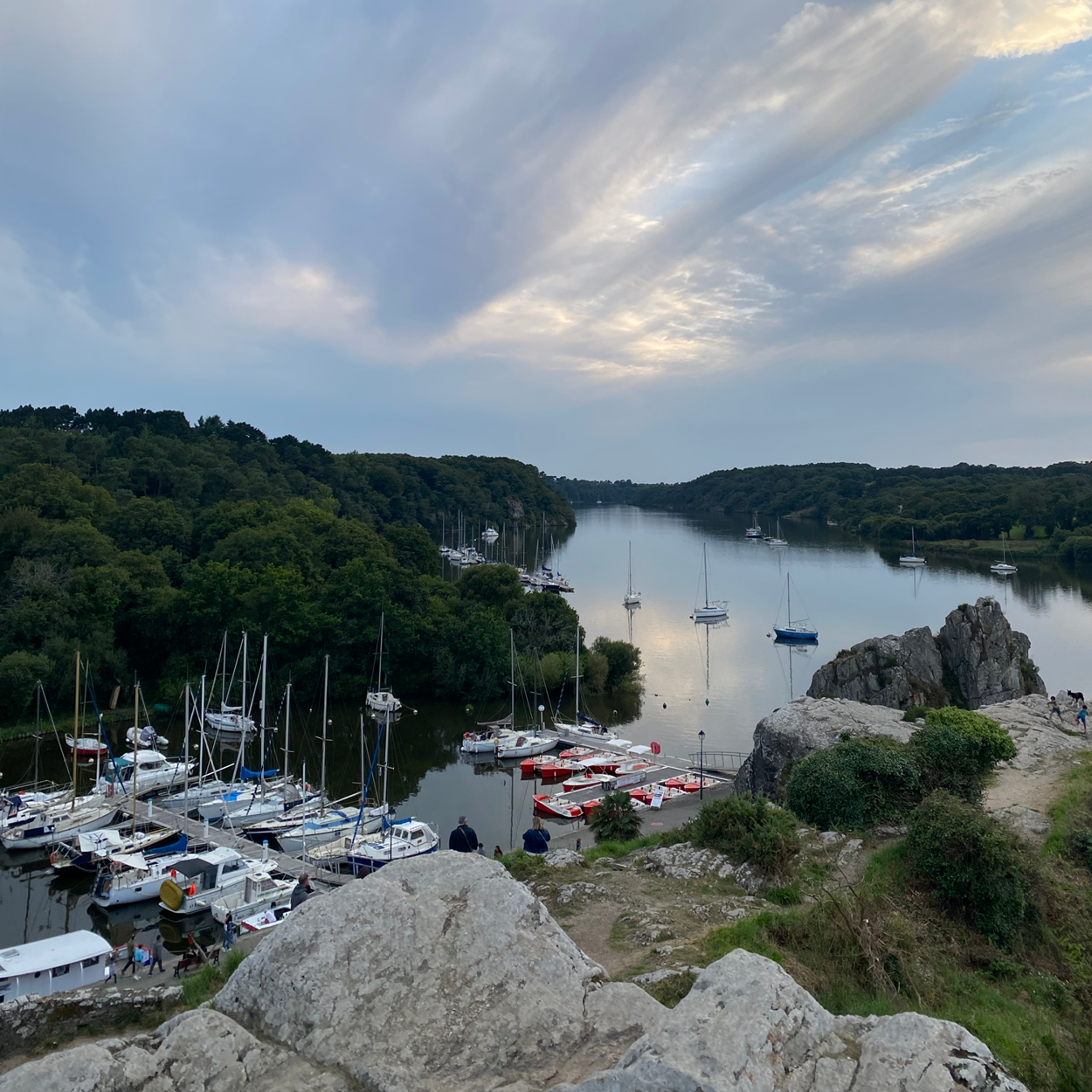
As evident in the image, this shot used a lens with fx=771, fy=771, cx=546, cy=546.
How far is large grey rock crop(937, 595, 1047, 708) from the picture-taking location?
35312 mm

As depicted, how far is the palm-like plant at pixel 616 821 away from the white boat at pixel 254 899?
8307mm

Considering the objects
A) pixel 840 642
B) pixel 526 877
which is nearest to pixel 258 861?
pixel 526 877

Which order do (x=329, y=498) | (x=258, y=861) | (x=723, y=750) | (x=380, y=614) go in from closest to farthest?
(x=258, y=861)
(x=723, y=750)
(x=380, y=614)
(x=329, y=498)

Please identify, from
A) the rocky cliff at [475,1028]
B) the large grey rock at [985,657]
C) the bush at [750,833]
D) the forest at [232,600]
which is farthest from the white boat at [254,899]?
the large grey rock at [985,657]

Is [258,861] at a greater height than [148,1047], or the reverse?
[148,1047]

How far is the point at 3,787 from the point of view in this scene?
2841 centimetres

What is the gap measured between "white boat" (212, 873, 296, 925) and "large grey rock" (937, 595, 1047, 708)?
2971cm

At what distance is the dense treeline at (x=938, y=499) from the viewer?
102 meters

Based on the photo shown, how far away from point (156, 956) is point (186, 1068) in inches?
628

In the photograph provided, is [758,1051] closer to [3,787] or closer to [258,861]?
[258,861]

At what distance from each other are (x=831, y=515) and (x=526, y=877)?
160m

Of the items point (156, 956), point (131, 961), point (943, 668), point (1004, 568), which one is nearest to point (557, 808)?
point (156, 956)

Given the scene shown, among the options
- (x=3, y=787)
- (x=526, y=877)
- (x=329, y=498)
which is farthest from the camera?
(x=329, y=498)

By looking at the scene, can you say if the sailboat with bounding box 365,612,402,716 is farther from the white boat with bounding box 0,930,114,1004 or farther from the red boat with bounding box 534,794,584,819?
the white boat with bounding box 0,930,114,1004
